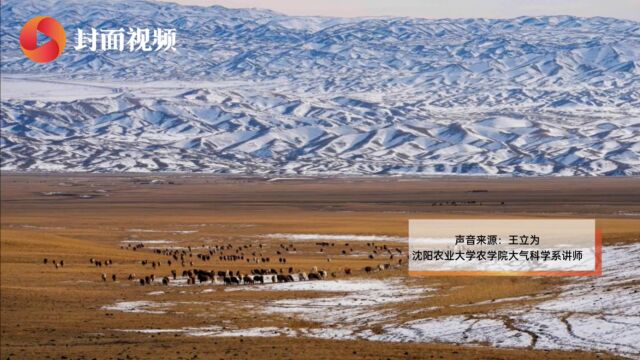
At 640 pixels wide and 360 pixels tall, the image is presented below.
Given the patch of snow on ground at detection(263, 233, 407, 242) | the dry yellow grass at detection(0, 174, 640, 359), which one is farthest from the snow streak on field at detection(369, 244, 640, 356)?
the patch of snow on ground at detection(263, 233, 407, 242)

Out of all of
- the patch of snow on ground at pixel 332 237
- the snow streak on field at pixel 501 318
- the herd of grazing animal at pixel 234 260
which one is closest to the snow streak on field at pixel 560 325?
the snow streak on field at pixel 501 318

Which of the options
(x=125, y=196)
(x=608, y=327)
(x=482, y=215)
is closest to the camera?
(x=608, y=327)

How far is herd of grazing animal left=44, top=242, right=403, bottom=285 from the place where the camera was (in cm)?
6781

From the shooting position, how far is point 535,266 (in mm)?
64312

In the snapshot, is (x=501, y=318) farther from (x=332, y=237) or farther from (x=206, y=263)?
(x=332, y=237)

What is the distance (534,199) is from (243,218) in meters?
49.9

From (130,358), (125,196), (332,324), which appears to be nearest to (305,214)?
(125,196)

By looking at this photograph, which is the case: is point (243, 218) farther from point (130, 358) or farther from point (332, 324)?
point (130, 358)

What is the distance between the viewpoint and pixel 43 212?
148 metres

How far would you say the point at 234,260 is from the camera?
83.8m

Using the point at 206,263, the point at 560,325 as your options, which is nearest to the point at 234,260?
the point at 206,263

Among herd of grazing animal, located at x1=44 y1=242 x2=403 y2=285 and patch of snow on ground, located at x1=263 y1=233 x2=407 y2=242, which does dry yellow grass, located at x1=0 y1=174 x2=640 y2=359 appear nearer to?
herd of grazing animal, located at x1=44 y1=242 x2=403 y2=285

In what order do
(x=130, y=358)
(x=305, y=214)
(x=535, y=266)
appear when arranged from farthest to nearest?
1. (x=305, y=214)
2. (x=535, y=266)
3. (x=130, y=358)

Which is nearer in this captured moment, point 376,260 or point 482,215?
point 376,260
